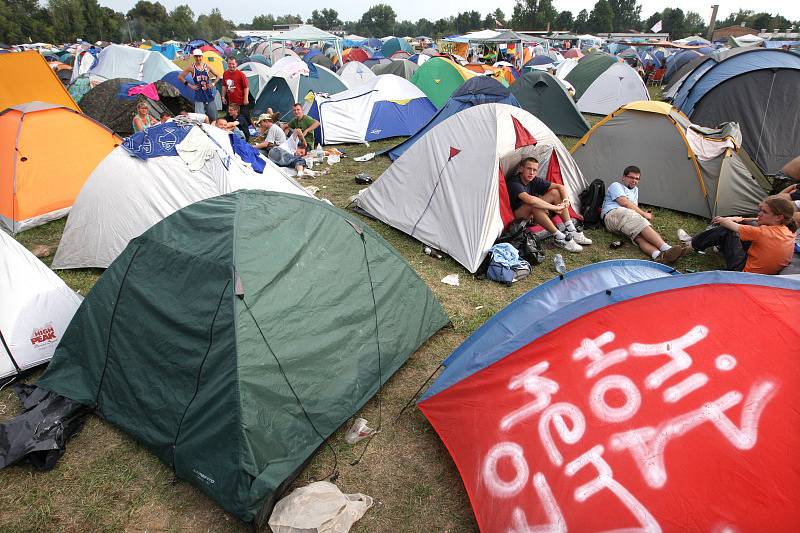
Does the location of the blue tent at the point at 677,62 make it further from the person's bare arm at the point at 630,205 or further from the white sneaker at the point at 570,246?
the white sneaker at the point at 570,246

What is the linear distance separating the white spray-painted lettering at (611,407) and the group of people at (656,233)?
144 inches

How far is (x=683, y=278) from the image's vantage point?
2.49m

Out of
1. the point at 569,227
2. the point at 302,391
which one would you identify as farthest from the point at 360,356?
the point at 569,227

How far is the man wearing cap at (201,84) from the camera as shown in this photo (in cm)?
980

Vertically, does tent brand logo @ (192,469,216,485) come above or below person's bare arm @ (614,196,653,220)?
Answer: below

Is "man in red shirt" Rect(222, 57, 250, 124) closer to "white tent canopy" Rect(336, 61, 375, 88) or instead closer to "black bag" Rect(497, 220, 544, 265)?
"white tent canopy" Rect(336, 61, 375, 88)

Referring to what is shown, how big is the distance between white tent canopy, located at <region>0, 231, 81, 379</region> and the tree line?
62.4m

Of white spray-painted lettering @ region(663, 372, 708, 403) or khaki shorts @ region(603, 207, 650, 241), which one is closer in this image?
white spray-painted lettering @ region(663, 372, 708, 403)

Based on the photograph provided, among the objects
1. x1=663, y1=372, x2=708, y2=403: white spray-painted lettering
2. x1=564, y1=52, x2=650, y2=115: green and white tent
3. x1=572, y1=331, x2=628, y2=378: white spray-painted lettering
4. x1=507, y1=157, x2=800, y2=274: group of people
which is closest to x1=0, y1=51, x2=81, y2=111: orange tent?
x1=507, y1=157, x2=800, y2=274: group of people

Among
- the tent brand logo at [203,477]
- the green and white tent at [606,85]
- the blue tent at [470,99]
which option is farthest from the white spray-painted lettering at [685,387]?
the green and white tent at [606,85]

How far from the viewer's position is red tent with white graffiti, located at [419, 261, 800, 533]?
2.10m

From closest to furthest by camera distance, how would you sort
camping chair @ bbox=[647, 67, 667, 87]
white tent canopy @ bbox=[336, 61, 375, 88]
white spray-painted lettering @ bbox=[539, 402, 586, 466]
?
white spray-painted lettering @ bbox=[539, 402, 586, 466] < white tent canopy @ bbox=[336, 61, 375, 88] < camping chair @ bbox=[647, 67, 667, 87]

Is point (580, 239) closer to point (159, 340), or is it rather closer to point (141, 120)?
point (159, 340)

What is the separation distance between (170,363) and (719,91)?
10647 mm
